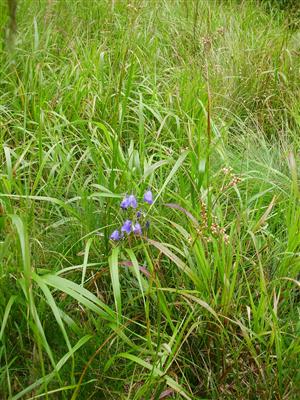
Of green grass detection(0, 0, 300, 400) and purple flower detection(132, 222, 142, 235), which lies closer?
green grass detection(0, 0, 300, 400)

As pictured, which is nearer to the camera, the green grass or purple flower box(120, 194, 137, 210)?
the green grass

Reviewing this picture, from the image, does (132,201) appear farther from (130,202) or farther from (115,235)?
(115,235)

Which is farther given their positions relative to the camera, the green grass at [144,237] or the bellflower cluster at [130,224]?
the bellflower cluster at [130,224]

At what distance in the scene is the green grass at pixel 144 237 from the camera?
5.52ft

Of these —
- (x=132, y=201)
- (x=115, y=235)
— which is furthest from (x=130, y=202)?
(x=115, y=235)

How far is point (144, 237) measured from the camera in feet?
5.83

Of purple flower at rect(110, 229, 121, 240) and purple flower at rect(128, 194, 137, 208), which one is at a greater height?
purple flower at rect(128, 194, 137, 208)

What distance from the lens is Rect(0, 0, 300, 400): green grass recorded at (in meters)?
1.68

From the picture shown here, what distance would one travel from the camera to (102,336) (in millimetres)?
1736

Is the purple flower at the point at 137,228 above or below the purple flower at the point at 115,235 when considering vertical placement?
above

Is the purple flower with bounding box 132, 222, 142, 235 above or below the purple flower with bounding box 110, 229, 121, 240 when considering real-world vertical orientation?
above

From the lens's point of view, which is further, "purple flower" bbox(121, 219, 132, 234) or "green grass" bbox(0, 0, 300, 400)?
"purple flower" bbox(121, 219, 132, 234)

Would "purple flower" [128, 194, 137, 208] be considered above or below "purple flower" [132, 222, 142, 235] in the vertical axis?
above

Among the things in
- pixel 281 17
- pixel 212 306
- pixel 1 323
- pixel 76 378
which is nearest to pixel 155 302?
pixel 212 306
